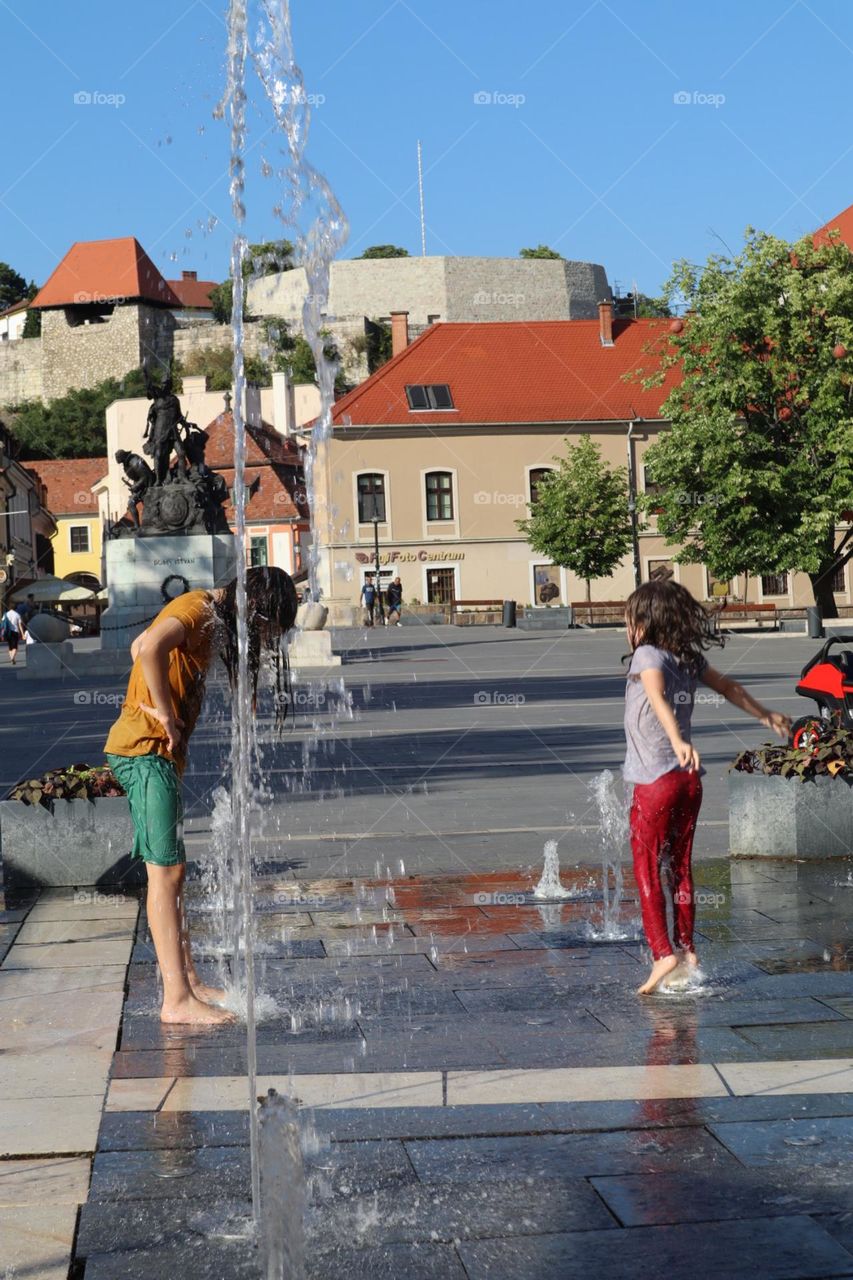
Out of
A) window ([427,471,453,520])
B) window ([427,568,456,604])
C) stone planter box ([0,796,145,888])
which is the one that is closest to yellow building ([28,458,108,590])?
window ([427,568,456,604])

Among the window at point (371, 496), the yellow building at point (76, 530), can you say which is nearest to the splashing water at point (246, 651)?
the window at point (371, 496)

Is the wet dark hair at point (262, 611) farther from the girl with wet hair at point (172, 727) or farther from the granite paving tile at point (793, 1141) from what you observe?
the granite paving tile at point (793, 1141)

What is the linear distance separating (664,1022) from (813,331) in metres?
41.0

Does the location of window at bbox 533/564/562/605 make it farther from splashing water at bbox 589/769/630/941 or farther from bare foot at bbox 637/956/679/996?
bare foot at bbox 637/956/679/996

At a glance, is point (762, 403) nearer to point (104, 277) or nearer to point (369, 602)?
point (369, 602)

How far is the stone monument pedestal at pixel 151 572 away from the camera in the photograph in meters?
33.2

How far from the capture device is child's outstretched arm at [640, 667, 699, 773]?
5.99 metres

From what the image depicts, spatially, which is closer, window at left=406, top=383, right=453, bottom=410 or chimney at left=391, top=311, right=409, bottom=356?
window at left=406, top=383, right=453, bottom=410

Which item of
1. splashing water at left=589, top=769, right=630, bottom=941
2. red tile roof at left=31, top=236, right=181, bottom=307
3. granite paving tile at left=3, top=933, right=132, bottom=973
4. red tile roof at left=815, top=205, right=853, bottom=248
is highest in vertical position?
red tile roof at left=31, top=236, right=181, bottom=307

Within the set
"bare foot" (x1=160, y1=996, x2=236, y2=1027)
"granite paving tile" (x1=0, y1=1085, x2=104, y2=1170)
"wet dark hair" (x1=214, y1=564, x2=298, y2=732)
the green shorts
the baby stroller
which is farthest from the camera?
the baby stroller

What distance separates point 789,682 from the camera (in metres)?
25.2

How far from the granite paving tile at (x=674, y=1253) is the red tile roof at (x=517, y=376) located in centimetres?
6230

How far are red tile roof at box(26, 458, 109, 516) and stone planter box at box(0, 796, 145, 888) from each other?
9882 cm

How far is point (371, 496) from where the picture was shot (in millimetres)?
65750
